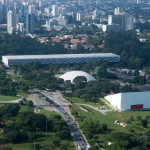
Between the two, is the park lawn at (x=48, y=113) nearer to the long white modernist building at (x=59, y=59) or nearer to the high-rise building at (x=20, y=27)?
the long white modernist building at (x=59, y=59)

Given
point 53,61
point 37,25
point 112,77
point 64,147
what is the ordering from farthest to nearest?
point 37,25, point 53,61, point 112,77, point 64,147

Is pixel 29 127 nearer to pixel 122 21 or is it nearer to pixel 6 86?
pixel 6 86

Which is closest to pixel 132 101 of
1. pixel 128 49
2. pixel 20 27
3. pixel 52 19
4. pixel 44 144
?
pixel 44 144

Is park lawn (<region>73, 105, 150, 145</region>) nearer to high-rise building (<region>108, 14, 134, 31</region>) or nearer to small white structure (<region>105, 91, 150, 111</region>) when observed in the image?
small white structure (<region>105, 91, 150, 111</region>)

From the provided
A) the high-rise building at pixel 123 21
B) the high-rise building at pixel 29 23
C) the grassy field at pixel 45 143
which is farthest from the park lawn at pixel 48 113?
the high-rise building at pixel 123 21

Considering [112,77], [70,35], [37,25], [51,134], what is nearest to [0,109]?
[51,134]

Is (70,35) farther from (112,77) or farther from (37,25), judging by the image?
(112,77)

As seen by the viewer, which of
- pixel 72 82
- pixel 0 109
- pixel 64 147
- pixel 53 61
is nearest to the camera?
pixel 64 147
